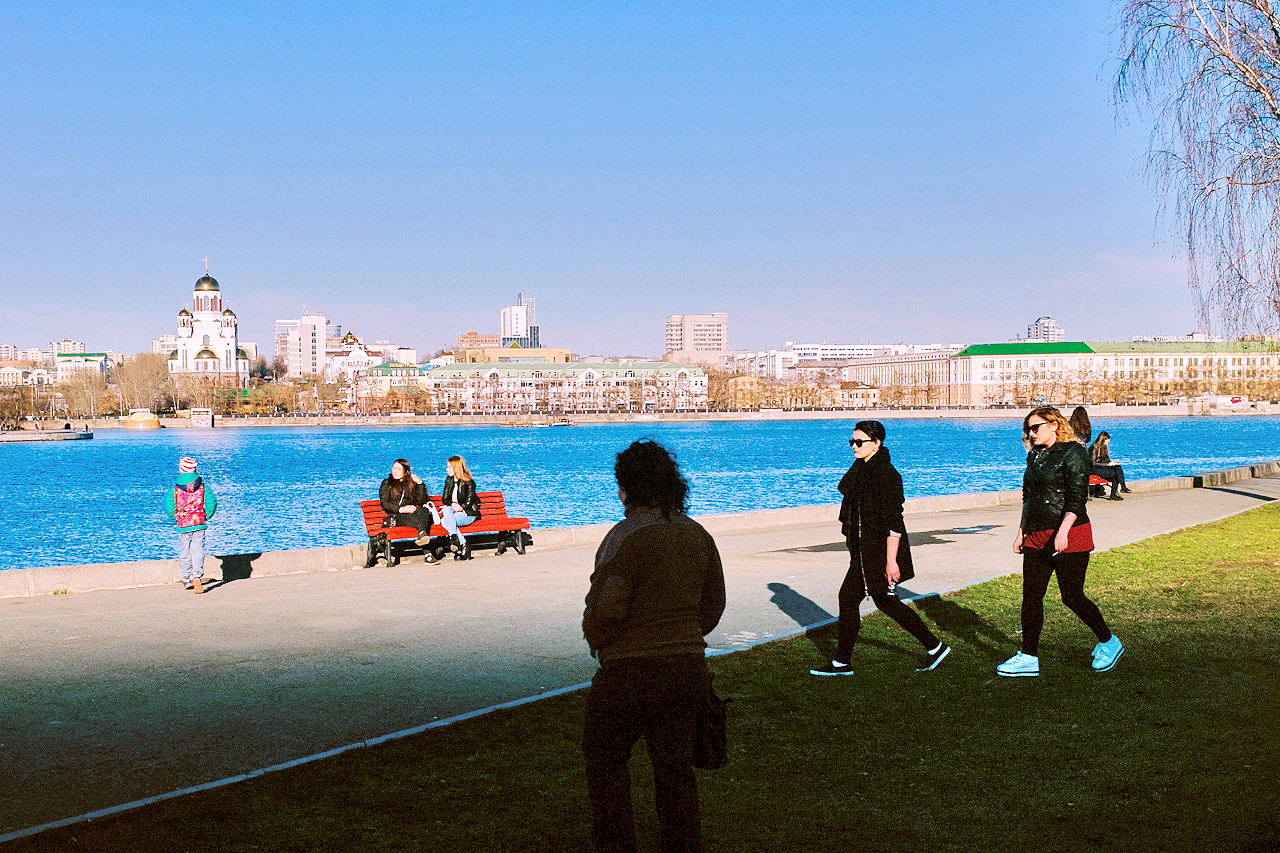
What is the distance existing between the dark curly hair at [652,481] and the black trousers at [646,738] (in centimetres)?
60

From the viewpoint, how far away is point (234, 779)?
6.32 metres

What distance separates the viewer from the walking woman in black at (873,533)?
8.18 m

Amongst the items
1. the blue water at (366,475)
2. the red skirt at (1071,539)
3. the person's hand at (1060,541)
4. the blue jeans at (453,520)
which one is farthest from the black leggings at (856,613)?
the blue water at (366,475)

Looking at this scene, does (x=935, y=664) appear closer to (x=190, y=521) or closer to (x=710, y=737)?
(x=710, y=737)

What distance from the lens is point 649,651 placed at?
4.46 meters

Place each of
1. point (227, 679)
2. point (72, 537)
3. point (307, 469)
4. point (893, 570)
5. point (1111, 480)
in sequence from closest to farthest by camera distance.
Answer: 1. point (893, 570)
2. point (227, 679)
3. point (1111, 480)
4. point (72, 537)
5. point (307, 469)

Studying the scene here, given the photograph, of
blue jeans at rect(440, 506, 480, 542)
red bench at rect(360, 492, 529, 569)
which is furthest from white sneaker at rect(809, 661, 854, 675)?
blue jeans at rect(440, 506, 480, 542)

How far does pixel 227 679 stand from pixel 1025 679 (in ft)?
19.5

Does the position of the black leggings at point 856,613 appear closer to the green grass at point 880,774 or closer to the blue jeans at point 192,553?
the green grass at point 880,774

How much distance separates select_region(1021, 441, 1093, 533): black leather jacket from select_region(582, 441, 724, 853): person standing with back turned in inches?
159

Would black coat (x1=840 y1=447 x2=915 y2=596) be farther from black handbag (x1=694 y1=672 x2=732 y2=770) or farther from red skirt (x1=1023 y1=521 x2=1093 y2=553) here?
black handbag (x1=694 y1=672 x2=732 y2=770)

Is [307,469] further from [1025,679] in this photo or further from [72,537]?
[1025,679]

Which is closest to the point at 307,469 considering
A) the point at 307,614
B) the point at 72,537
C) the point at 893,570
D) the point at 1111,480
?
the point at 72,537

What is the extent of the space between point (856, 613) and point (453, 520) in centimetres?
883
